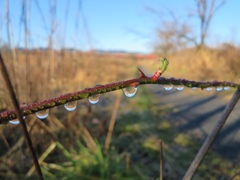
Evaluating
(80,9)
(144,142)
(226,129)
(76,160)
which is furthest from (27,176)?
(226,129)

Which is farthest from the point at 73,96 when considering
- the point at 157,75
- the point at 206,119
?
the point at 206,119

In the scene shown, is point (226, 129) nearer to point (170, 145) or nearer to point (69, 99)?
point (170, 145)

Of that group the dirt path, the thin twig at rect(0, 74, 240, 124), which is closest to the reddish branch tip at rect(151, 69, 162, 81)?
the thin twig at rect(0, 74, 240, 124)

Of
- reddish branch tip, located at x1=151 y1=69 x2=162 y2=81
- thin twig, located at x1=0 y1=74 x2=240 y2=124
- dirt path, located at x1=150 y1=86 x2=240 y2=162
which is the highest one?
reddish branch tip, located at x1=151 y1=69 x2=162 y2=81

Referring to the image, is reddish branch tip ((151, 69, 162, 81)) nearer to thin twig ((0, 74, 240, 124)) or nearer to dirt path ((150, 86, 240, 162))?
thin twig ((0, 74, 240, 124))

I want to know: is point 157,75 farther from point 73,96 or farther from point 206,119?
point 206,119

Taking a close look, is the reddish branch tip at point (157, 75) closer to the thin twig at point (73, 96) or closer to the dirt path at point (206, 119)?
the thin twig at point (73, 96)

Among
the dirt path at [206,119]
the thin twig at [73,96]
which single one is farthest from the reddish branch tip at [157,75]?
the dirt path at [206,119]

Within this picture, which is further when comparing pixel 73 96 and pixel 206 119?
pixel 206 119
